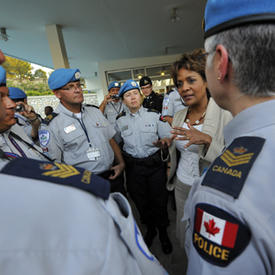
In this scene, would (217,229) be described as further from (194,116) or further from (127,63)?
(127,63)

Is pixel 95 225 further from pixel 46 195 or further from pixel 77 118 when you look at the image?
pixel 77 118

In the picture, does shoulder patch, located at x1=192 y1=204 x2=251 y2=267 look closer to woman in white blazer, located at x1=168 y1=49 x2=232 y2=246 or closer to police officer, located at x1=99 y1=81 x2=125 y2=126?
woman in white blazer, located at x1=168 y1=49 x2=232 y2=246


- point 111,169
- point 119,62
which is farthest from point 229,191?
point 119,62

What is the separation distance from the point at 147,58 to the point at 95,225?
958 centimetres

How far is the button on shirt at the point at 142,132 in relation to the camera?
6.56 feet

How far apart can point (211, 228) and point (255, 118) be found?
341 mm

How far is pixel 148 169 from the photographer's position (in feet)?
6.44

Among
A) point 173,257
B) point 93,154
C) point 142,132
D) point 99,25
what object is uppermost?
point 99,25

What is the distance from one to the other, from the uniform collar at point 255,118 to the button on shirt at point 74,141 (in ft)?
4.90

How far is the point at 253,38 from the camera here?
46 cm

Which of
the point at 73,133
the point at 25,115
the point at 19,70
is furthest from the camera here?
the point at 19,70

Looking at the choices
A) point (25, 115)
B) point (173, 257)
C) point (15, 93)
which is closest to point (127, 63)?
point (15, 93)

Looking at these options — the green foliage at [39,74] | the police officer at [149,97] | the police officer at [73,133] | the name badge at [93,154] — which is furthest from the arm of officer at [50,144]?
the green foliage at [39,74]

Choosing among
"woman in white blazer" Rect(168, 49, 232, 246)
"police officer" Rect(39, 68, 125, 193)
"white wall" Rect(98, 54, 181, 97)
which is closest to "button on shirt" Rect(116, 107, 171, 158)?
"police officer" Rect(39, 68, 125, 193)
